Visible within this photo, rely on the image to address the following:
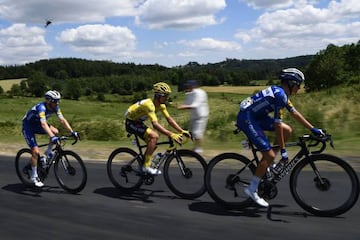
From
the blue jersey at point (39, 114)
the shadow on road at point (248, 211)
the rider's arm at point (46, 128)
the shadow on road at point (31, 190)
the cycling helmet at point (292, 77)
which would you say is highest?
the cycling helmet at point (292, 77)

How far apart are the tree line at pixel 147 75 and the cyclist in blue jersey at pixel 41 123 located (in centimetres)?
3731

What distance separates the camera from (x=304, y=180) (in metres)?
6.84

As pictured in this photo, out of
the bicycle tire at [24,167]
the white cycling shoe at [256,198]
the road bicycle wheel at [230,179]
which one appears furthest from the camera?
the bicycle tire at [24,167]

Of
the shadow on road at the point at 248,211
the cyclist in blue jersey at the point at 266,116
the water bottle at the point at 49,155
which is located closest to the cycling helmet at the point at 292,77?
the cyclist in blue jersey at the point at 266,116

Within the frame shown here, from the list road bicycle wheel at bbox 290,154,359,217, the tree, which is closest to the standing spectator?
road bicycle wheel at bbox 290,154,359,217

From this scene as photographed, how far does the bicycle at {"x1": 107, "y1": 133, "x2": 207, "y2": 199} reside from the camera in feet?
26.5

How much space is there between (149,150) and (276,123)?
8.83 ft

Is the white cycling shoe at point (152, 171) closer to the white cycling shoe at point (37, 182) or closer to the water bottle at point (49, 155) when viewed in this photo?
the water bottle at point (49, 155)

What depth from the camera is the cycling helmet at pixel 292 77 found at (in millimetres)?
6793

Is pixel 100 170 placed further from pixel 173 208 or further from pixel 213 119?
pixel 213 119

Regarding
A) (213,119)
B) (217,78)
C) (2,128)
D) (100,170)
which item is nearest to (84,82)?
(217,78)

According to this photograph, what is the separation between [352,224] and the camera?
6207 mm

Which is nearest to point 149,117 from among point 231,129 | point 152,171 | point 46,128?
point 152,171

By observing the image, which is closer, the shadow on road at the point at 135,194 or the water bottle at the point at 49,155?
the shadow on road at the point at 135,194
